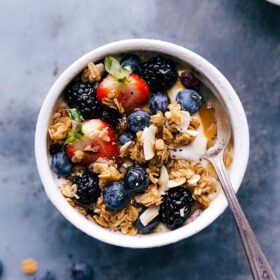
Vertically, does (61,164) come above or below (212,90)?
below

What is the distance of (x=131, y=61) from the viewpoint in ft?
4.78

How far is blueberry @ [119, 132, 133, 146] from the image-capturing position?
56.6 inches

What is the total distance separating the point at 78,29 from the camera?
164 centimetres

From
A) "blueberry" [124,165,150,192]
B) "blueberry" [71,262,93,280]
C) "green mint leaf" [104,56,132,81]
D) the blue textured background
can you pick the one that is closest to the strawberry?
"green mint leaf" [104,56,132,81]

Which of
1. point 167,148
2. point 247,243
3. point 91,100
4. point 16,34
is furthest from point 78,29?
point 247,243

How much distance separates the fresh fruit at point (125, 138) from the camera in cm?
144

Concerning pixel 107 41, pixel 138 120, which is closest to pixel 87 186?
pixel 138 120

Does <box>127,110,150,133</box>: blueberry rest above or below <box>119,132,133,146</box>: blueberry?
above

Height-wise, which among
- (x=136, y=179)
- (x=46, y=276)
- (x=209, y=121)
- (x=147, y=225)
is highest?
(x=209, y=121)

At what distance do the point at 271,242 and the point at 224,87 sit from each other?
1.38 feet

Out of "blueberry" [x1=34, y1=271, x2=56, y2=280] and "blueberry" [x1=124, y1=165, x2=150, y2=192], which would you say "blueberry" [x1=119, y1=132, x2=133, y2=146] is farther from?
"blueberry" [x1=34, y1=271, x2=56, y2=280]

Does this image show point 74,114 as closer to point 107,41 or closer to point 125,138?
point 125,138

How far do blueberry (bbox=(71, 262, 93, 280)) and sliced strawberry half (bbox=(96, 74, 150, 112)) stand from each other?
399 millimetres

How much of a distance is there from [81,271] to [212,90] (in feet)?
1.64
